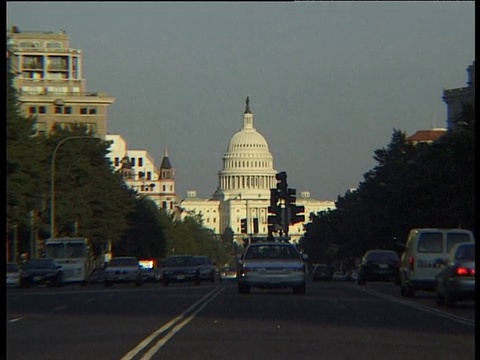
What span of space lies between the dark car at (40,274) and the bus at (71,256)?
13.4ft

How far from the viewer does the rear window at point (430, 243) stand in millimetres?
35219

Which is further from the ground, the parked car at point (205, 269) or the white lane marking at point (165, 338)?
the parked car at point (205, 269)

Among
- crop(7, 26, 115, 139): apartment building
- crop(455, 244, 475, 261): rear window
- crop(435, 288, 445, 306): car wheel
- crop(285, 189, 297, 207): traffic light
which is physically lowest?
crop(435, 288, 445, 306): car wheel

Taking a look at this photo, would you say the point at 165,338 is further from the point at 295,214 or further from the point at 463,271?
the point at 295,214

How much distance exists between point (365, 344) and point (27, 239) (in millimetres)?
69288

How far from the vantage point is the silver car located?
37312mm

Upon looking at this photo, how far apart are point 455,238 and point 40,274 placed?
91.1 ft

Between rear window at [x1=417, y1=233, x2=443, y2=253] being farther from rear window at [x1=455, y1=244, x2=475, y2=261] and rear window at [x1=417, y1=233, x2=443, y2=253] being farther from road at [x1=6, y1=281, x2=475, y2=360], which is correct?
rear window at [x1=455, y1=244, x2=475, y2=261]

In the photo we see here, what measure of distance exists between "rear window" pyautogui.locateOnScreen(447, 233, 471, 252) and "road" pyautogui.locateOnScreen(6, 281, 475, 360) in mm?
2449

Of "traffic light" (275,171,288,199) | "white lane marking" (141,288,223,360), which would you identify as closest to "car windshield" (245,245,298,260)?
"traffic light" (275,171,288,199)

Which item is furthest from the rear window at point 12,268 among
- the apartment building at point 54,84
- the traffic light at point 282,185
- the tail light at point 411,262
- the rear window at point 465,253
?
the apartment building at point 54,84

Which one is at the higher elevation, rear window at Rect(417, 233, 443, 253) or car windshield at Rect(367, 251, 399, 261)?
rear window at Rect(417, 233, 443, 253)

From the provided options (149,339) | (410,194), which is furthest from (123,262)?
(149,339)

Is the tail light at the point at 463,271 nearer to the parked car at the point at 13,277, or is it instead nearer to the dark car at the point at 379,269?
the dark car at the point at 379,269
